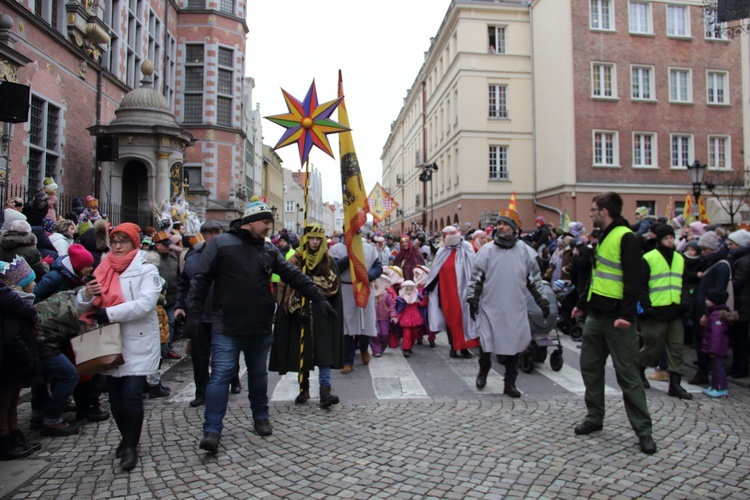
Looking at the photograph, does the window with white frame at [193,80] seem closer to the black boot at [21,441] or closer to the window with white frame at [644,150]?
the window with white frame at [644,150]

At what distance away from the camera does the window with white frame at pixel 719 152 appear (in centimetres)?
3247

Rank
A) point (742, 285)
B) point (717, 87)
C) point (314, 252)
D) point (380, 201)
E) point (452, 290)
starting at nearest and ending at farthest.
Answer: point (314, 252) < point (742, 285) < point (452, 290) < point (380, 201) < point (717, 87)

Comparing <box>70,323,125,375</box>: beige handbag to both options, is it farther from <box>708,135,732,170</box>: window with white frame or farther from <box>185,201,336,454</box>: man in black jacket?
<box>708,135,732,170</box>: window with white frame

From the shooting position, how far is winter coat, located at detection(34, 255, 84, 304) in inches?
216

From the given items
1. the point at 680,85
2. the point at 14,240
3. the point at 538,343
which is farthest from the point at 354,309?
the point at 680,85

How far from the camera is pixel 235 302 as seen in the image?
4.76 metres

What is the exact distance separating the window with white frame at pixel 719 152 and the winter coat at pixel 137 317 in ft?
117

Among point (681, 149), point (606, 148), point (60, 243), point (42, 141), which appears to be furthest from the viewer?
point (681, 149)

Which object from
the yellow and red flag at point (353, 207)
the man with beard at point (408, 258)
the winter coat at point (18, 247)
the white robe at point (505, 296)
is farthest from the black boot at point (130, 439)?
Result: the man with beard at point (408, 258)

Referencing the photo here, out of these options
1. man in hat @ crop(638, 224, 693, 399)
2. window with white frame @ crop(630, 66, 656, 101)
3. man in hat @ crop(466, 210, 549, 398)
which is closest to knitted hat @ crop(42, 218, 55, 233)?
man in hat @ crop(466, 210, 549, 398)

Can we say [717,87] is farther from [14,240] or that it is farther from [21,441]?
[21,441]

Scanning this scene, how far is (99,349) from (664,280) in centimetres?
595

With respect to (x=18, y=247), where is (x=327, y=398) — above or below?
below

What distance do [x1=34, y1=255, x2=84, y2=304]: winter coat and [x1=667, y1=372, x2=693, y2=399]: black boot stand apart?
21.9 ft
